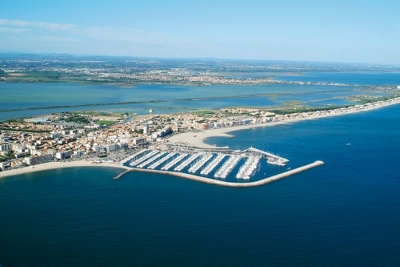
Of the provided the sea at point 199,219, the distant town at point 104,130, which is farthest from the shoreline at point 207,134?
the sea at point 199,219

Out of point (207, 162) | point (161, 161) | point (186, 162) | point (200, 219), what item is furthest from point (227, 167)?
point (200, 219)

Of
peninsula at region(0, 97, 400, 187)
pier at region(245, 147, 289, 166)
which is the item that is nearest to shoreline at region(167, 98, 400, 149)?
peninsula at region(0, 97, 400, 187)

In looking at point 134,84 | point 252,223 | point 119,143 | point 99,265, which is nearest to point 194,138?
point 119,143

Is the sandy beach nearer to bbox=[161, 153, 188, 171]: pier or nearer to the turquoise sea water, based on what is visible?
bbox=[161, 153, 188, 171]: pier

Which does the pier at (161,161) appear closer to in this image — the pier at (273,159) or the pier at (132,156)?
the pier at (132,156)

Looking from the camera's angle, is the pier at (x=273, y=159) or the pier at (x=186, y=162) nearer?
the pier at (x=186, y=162)

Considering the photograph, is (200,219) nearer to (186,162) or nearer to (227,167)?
(227,167)

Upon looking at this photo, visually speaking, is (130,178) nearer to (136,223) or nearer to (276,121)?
(136,223)
